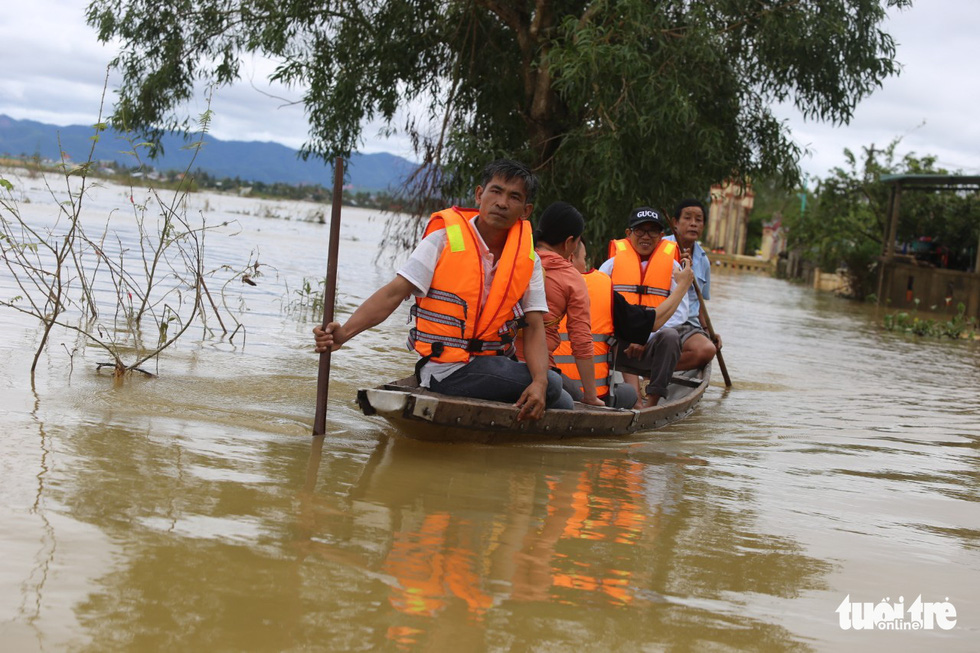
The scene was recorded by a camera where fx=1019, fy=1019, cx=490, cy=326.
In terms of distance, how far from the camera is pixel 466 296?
5078 mm

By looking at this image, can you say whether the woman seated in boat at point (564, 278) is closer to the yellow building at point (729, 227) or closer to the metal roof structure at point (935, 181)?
the metal roof structure at point (935, 181)

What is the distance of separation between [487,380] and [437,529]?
1.54 m

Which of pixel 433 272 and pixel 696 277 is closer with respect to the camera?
pixel 433 272

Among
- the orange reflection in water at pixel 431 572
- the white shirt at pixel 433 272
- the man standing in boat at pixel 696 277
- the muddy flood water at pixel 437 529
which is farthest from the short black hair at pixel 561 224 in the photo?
the orange reflection in water at pixel 431 572

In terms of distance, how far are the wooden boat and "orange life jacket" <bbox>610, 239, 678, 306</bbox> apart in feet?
4.13

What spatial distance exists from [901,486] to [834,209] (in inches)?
1003

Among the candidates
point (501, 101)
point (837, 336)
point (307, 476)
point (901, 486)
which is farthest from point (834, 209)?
point (307, 476)

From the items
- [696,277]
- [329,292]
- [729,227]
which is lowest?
[329,292]

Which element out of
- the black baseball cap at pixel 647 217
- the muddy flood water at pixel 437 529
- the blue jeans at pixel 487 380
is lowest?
the muddy flood water at pixel 437 529

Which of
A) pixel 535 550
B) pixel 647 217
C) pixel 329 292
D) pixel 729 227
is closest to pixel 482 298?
pixel 329 292

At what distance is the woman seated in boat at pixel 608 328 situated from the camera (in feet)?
20.9

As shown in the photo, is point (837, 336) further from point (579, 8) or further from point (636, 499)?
Answer: point (636, 499)

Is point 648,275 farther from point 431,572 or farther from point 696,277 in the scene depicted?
point 431,572

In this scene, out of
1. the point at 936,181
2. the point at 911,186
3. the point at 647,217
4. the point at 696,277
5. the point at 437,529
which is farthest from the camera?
the point at 911,186
